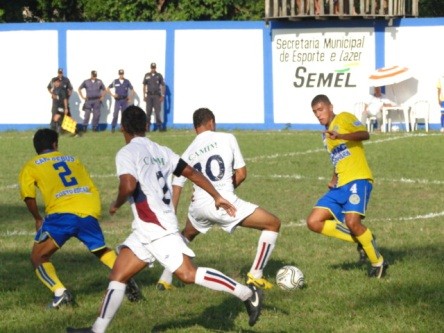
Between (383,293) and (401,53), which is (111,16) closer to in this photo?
(401,53)

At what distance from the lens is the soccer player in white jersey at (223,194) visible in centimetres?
1073

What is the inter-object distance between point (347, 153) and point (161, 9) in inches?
1230

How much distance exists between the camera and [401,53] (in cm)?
3412

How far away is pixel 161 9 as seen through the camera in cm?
4206

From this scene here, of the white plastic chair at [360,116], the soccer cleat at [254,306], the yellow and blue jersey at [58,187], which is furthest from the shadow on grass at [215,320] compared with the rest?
the white plastic chair at [360,116]

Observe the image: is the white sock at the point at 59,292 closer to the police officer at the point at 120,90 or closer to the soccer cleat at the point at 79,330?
the soccer cleat at the point at 79,330

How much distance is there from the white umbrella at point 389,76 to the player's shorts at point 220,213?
22.7 metres

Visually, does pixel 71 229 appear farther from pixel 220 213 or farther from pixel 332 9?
pixel 332 9

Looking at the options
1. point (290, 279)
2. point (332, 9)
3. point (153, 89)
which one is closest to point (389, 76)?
point (332, 9)

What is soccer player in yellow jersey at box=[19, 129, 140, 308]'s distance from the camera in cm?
989

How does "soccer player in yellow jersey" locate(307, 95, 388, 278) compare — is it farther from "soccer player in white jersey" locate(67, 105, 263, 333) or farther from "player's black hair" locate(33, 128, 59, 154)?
"soccer player in white jersey" locate(67, 105, 263, 333)

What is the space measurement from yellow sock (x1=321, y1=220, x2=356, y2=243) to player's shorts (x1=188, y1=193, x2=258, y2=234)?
1048 mm

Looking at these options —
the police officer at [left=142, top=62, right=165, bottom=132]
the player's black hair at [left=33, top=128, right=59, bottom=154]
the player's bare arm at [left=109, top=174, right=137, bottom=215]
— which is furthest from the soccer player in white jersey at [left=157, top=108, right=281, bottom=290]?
the police officer at [left=142, top=62, right=165, bottom=132]

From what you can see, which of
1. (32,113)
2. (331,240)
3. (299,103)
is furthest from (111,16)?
(331,240)
